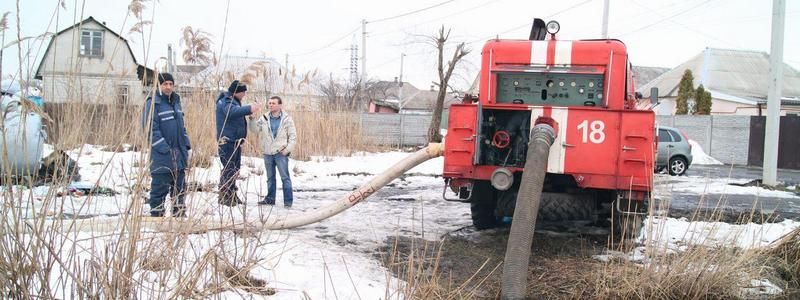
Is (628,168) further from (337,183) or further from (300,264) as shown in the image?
(337,183)

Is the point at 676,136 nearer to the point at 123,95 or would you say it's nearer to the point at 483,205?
the point at 483,205

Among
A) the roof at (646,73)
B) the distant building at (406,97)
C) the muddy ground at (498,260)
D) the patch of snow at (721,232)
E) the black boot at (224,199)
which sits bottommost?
the muddy ground at (498,260)

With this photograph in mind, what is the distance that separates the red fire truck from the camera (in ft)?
17.7

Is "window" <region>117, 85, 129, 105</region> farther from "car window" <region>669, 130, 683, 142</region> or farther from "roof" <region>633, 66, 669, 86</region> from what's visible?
"roof" <region>633, 66, 669, 86</region>

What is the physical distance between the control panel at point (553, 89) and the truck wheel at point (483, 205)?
0.93 m

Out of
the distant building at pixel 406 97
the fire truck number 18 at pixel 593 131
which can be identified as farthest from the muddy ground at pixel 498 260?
the distant building at pixel 406 97

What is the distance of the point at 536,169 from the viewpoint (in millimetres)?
4645

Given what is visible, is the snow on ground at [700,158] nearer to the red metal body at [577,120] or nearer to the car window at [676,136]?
the car window at [676,136]

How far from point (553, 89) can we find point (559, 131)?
2.83ft

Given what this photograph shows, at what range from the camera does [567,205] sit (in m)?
5.91

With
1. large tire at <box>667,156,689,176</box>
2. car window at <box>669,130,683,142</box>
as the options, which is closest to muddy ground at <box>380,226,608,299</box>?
large tire at <box>667,156,689,176</box>

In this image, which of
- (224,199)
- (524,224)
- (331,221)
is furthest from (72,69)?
(331,221)

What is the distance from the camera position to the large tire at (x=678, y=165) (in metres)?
15.5

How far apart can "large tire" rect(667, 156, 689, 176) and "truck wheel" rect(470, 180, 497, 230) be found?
1047 centimetres
